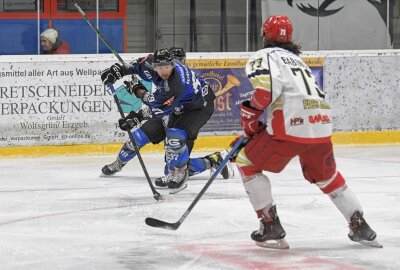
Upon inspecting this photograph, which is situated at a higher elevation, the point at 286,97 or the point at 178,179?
the point at 286,97

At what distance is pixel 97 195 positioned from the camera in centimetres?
633

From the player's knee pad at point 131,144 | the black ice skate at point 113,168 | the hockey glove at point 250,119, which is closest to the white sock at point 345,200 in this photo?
the hockey glove at point 250,119

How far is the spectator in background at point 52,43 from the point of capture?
866 centimetres

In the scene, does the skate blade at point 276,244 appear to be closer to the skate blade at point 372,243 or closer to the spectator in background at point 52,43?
the skate blade at point 372,243

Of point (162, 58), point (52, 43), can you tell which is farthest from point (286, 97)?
point (52, 43)

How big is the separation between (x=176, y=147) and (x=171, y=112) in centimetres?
27

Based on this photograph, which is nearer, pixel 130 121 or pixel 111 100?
pixel 130 121

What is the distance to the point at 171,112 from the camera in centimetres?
661

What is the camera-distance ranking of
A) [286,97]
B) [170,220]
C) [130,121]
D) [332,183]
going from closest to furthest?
1. [286,97]
2. [332,183]
3. [170,220]
4. [130,121]

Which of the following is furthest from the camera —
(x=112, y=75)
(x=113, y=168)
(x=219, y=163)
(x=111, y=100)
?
(x=111, y=100)

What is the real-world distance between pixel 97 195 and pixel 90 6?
9.63ft

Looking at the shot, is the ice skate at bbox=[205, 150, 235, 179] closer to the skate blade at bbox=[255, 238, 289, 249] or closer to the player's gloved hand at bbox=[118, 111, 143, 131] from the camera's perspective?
the player's gloved hand at bbox=[118, 111, 143, 131]

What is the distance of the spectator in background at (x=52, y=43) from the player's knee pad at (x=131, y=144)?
1.89m

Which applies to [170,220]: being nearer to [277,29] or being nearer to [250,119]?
[250,119]
